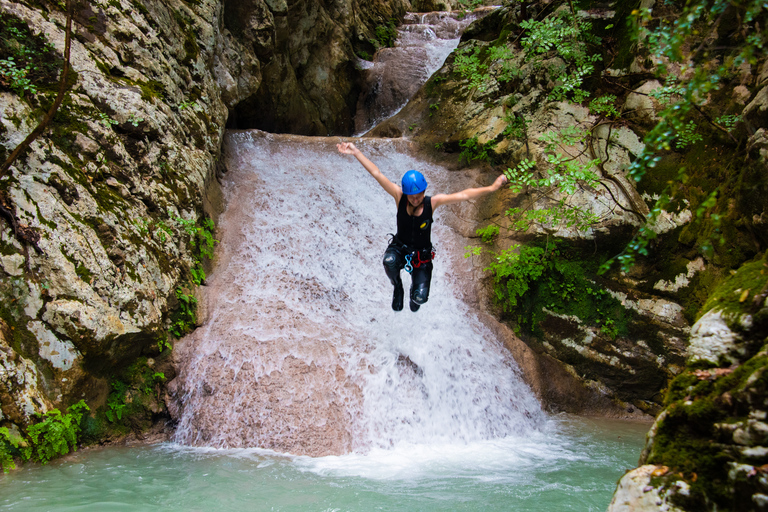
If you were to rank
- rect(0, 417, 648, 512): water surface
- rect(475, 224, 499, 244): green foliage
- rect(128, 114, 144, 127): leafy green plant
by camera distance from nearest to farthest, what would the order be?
rect(0, 417, 648, 512): water surface < rect(128, 114, 144, 127): leafy green plant < rect(475, 224, 499, 244): green foliage

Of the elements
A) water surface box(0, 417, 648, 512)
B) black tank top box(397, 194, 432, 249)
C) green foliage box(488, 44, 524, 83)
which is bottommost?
water surface box(0, 417, 648, 512)

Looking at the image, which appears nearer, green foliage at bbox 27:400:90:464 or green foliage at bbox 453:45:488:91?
green foliage at bbox 27:400:90:464

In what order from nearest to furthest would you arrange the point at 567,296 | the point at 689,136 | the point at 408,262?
the point at 408,262 → the point at 689,136 → the point at 567,296

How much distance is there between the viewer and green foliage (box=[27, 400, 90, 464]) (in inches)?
174

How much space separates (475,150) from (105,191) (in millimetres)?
7419

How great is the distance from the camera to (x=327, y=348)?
20.9ft

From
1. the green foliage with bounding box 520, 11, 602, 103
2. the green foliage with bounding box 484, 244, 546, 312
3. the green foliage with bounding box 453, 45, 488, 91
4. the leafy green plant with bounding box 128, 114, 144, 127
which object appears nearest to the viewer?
the leafy green plant with bounding box 128, 114, 144, 127

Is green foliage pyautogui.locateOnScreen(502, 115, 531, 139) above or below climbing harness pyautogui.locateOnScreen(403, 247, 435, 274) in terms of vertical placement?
above

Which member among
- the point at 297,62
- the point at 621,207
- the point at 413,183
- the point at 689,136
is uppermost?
the point at 297,62

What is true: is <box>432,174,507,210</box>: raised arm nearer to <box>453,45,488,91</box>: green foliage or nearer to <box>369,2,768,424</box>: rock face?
<box>369,2,768,424</box>: rock face

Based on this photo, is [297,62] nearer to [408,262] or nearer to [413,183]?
[408,262]

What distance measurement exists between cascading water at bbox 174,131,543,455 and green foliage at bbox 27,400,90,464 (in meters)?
1.25

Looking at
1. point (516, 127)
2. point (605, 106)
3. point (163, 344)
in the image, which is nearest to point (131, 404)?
point (163, 344)

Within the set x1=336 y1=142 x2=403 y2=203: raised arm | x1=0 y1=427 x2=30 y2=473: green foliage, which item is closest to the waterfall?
x1=0 y1=427 x2=30 y2=473: green foliage
